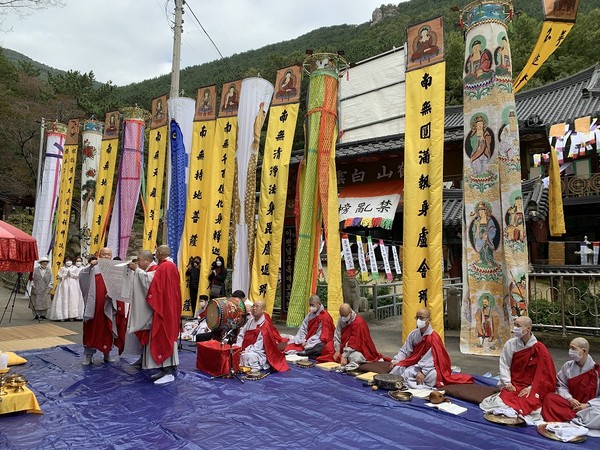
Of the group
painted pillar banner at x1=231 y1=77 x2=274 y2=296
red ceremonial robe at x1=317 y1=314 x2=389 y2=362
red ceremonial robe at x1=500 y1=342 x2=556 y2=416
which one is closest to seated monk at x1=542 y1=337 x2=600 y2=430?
red ceremonial robe at x1=500 y1=342 x2=556 y2=416

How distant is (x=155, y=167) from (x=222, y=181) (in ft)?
9.94

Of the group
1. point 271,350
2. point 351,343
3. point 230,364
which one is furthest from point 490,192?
point 230,364

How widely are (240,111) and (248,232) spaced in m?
3.19

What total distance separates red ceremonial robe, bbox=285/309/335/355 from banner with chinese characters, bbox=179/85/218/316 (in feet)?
14.9

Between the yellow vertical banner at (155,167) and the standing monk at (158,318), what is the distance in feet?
23.7

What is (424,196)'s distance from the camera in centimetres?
816

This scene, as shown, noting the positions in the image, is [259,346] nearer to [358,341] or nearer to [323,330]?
[323,330]

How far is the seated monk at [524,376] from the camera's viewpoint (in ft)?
16.7

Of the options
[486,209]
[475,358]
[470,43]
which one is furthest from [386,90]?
[475,358]

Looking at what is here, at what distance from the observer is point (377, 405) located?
5.53 metres

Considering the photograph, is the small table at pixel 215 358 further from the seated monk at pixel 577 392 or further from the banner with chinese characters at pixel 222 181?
the banner with chinese characters at pixel 222 181

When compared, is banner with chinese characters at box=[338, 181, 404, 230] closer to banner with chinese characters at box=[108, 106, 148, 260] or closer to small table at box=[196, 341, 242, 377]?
small table at box=[196, 341, 242, 377]

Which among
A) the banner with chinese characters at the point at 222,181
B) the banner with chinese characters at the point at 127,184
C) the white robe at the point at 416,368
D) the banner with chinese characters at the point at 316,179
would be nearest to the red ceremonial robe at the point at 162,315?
the white robe at the point at 416,368

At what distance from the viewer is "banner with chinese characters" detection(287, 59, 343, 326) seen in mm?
10031
